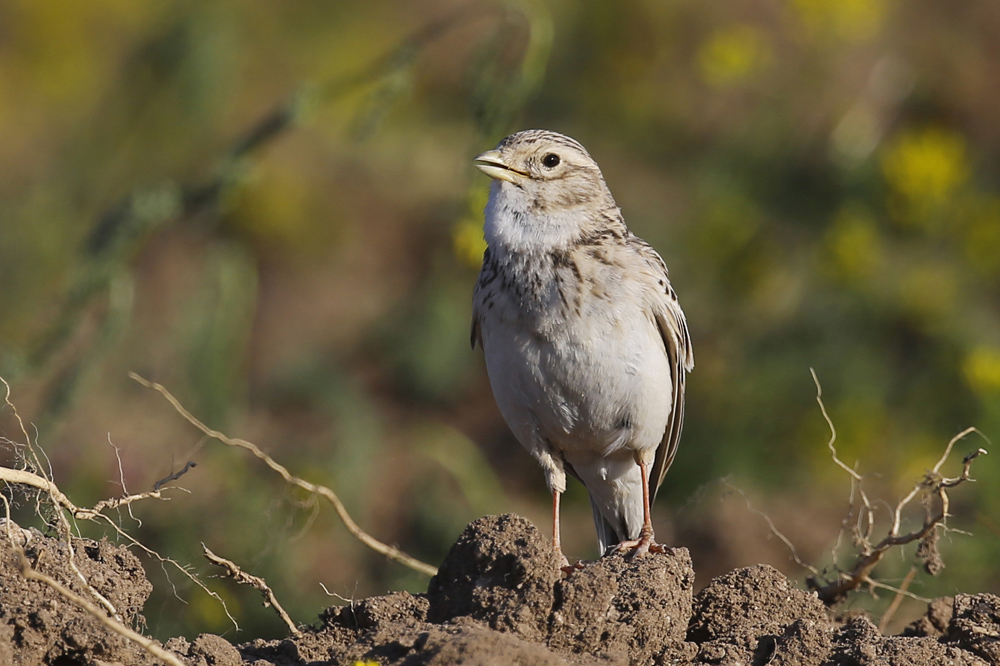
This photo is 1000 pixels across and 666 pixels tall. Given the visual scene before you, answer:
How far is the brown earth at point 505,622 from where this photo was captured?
11.6 feet

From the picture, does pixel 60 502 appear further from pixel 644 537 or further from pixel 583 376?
pixel 644 537

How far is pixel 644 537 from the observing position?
504cm

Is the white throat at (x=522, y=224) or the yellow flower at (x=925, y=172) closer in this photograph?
the white throat at (x=522, y=224)

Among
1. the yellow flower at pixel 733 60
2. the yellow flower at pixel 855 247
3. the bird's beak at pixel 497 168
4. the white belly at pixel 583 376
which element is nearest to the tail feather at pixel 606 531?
the white belly at pixel 583 376

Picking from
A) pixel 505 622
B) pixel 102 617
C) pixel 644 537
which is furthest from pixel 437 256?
pixel 102 617

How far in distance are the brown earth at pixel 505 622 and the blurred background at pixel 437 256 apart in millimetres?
889

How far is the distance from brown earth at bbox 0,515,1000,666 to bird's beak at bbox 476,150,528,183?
68.6 inches

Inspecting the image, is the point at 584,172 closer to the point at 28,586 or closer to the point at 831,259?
the point at 28,586

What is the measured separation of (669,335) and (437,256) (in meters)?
6.11

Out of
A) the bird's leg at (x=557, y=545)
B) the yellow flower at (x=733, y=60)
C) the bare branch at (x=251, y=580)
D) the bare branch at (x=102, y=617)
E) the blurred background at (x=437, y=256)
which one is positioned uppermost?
the yellow flower at (x=733, y=60)

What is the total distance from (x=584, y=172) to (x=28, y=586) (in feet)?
9.47

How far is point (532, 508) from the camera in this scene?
9.84 meters

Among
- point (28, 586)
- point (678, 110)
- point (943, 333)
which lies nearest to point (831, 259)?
point (943, 333)

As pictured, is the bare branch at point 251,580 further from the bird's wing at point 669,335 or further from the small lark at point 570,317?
the bird's wing at point 669,335
